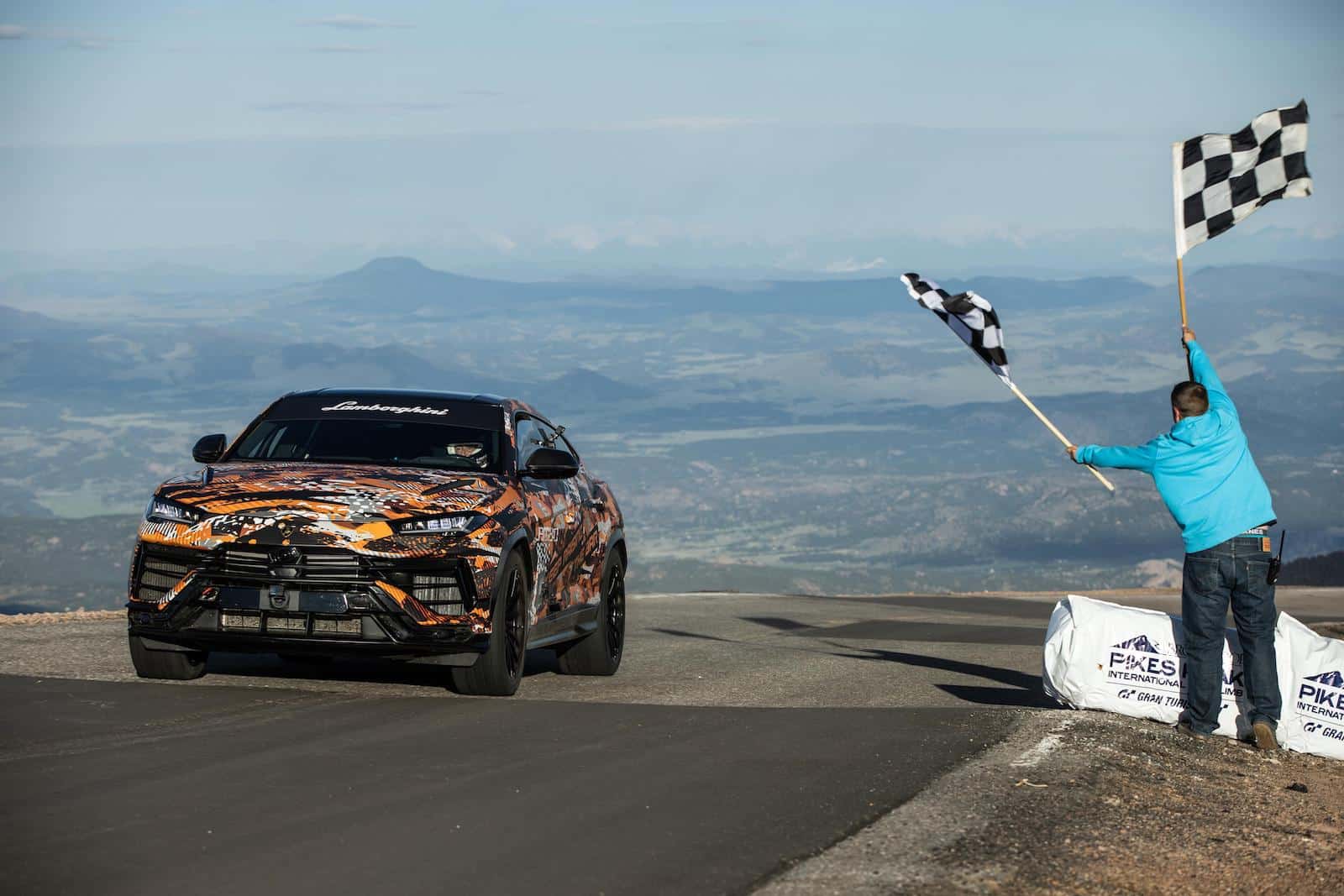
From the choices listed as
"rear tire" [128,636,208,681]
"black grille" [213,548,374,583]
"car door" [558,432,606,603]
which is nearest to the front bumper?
"black grille" [213,548,374,583]

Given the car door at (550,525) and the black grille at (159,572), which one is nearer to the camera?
the black grille at (159,572)

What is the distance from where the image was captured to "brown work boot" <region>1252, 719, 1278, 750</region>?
358 inches

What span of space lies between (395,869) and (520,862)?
43 cm

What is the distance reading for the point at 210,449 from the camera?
35.0 feet

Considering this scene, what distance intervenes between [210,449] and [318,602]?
1865 millimetres

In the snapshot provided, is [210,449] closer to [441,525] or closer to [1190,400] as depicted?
[441,525]

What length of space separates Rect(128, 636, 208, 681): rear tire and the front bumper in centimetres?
59

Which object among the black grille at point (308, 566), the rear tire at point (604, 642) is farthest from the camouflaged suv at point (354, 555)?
the rear tire at point (604, 642)

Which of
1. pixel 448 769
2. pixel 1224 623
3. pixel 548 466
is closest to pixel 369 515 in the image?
pixel 548 466

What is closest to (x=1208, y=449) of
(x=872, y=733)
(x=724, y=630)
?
(x=872, y=733)

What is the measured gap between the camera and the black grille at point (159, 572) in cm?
948

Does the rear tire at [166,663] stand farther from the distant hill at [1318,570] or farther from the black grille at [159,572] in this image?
the distant hill at [1318,570]

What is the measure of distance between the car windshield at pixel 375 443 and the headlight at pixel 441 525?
91cm

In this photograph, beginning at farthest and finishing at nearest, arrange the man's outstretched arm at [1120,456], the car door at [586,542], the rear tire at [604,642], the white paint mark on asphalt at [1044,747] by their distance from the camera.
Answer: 1. the rear tire at [604,642]
2. the car door at [586,542]
3. the man's outstretched arm at [1120,456]
4. the white paint mark on asphalt at [1044,747]
